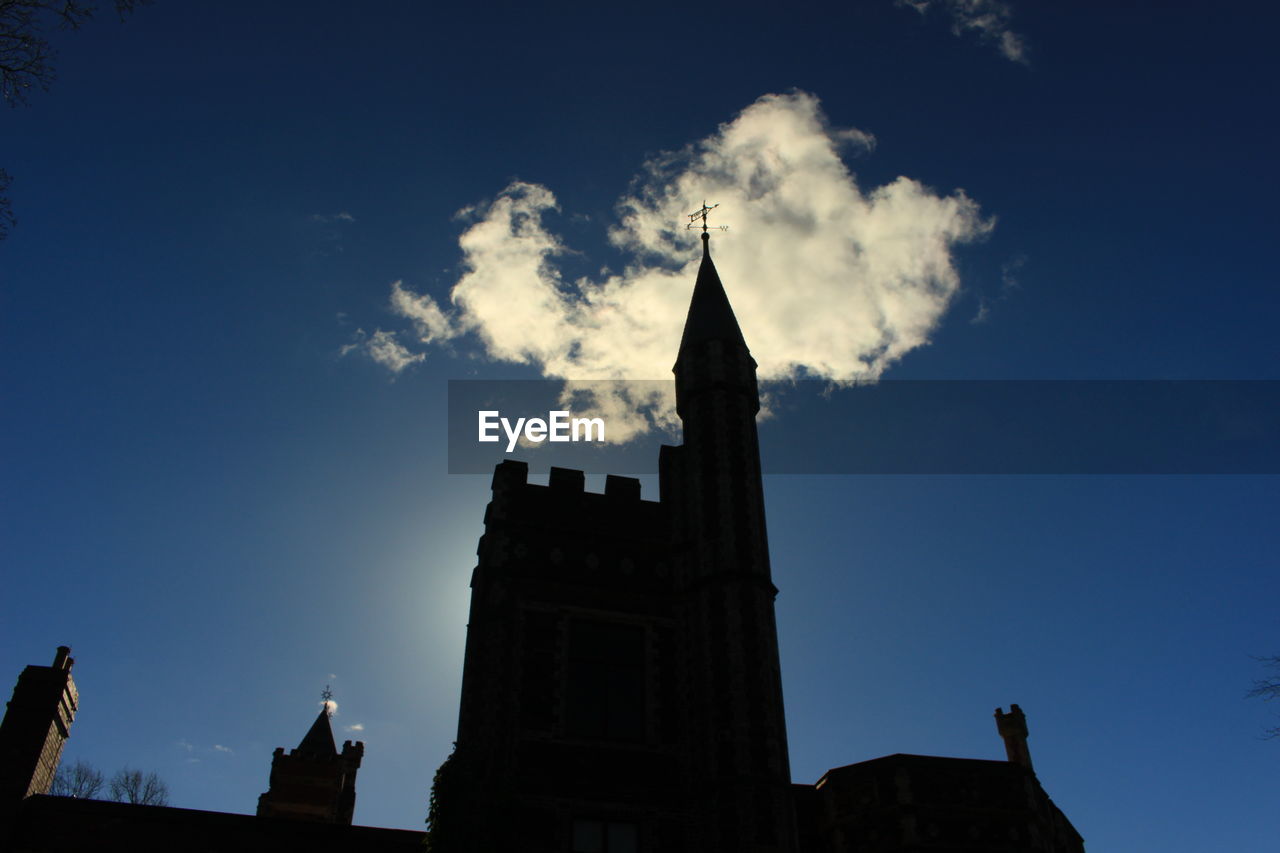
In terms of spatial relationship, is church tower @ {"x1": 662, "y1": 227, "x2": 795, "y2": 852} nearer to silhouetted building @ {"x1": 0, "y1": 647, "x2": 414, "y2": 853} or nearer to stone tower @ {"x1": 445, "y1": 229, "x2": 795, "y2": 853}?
stone tower @ {"x1": 445, "y1": 229, "x2": 795, "y2": 853}

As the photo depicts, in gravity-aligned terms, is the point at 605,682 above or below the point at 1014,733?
below

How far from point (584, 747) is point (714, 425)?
24.9 feet

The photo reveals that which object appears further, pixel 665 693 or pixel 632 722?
pixel 665 693

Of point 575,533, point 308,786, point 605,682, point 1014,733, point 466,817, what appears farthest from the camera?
point 308,786

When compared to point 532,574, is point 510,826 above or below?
below

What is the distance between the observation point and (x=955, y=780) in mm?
22312

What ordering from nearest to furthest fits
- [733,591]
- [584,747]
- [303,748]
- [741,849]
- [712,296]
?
[741,849]
[584,747]
[733,591]
[712,296]
[303,748]

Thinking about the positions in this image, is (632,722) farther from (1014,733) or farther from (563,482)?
(1014,733)

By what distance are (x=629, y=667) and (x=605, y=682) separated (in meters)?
0.59

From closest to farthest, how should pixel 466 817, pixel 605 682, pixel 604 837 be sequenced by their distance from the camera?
pixel 466 817
pixel 604 837
pixel 605 682

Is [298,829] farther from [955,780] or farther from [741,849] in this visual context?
[955,780]

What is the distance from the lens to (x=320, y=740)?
40.4m

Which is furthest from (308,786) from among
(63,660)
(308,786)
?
(63,660)

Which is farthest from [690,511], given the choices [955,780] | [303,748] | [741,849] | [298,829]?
[303,748]
